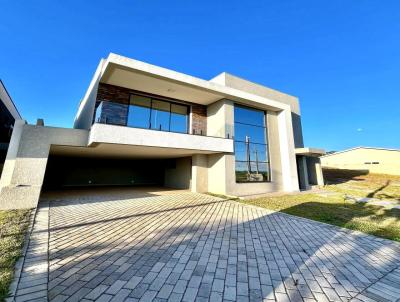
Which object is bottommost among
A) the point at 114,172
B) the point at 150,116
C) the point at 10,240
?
the point at 10,240

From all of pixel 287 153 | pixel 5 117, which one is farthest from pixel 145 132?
pixel 5 117

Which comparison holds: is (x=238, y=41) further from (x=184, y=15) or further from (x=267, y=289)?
(x=267, y=289)

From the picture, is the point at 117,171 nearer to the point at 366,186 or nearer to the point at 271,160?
the point at 271,160

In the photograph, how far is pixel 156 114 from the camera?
11188 mm

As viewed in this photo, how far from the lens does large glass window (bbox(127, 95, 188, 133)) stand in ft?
34.2

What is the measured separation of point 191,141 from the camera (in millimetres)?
10406

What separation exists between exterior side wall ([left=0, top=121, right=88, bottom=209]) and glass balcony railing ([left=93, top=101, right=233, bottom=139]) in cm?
227

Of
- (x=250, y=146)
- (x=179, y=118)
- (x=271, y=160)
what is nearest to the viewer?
(x=179, y=118)

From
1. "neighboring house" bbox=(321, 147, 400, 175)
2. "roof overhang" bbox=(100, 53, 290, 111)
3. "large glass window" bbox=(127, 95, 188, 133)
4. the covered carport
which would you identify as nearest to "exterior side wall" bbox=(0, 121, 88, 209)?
"large glass window" bbox=(127, 95, 188, 133)

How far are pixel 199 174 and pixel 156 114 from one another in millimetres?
4791

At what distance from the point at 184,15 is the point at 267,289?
14.0 metres

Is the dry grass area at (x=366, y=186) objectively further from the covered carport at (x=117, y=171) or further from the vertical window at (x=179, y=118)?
the vertical window at (x=179, y=118)

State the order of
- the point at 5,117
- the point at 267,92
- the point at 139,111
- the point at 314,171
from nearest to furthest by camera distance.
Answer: the point at 139,111, the point at 5,117, the point at 267,92, the point at 314,171

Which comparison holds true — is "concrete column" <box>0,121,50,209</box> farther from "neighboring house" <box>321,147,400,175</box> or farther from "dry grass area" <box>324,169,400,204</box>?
"neighboring house" <box>321,147,400,175</box>
